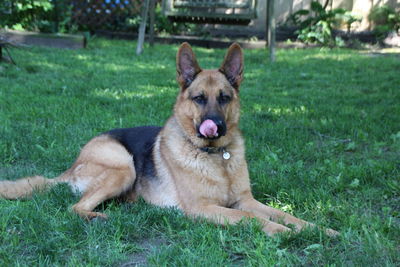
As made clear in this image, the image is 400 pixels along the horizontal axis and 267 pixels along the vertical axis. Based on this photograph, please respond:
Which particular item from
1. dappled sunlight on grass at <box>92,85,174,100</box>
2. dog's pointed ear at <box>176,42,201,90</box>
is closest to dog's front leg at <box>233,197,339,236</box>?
dog's pointed ear at <box>176,42,201,90</box>

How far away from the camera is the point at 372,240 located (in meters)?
2.76

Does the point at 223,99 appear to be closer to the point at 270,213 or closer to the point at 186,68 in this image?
the point at 186,68

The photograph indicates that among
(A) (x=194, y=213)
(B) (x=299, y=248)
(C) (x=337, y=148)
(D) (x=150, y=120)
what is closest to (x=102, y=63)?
(D) (x=150, y=120)

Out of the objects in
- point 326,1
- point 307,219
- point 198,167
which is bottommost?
point 307,219

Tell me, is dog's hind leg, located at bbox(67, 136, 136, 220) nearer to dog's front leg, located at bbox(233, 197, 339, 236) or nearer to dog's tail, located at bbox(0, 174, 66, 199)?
dog's tail, located at bbox(0, 174, 66, 199)

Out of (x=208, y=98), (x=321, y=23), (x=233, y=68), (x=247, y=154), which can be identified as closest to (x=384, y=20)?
(x=321, y=23)

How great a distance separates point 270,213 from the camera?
3406mm

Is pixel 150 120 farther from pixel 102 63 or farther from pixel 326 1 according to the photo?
pixel 326 1

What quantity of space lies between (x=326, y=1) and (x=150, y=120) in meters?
9.94

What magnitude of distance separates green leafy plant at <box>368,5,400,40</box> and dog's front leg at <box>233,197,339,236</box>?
11141 mm

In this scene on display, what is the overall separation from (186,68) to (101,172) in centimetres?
112

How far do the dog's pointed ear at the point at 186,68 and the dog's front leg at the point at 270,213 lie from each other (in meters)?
1.09

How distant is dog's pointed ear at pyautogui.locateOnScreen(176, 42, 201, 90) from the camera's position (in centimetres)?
381

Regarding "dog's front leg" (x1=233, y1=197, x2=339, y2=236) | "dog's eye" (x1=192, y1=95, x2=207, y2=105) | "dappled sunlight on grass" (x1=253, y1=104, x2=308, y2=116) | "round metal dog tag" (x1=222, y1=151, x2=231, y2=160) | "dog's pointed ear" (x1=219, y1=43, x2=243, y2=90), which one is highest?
"dog's pointed ear" (x1=219, y1=43, x2=243, y2=90)
